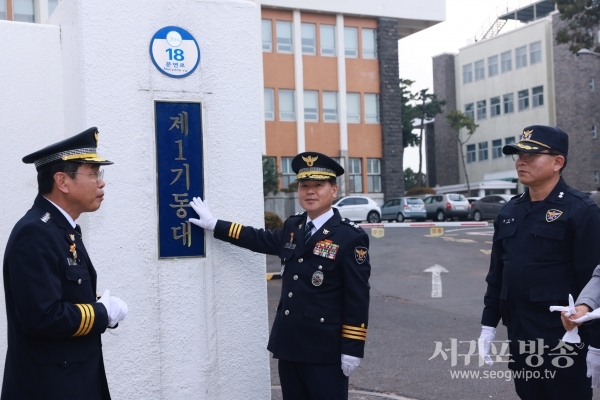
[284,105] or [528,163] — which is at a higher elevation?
[284,105]

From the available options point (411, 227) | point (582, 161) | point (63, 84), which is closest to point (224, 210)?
point (63, 84)

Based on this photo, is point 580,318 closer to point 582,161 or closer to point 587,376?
point 587,376

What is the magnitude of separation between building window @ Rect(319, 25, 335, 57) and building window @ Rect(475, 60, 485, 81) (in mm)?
20543

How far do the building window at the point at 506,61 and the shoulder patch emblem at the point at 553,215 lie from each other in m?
54.4

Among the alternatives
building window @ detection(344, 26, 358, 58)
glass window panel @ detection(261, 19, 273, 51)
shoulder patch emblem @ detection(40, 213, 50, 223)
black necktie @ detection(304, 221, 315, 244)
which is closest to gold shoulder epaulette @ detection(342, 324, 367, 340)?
black necktie @ detection(304, 221, 315, 244)

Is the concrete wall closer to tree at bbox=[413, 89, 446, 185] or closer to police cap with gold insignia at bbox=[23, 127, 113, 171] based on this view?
police cap with gold insignia at bbox=[23, 127, 113, 171]

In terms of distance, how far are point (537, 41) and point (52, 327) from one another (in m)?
54.4

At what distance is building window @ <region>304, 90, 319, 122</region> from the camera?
42.0 metres

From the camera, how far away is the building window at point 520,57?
5484 centimetres

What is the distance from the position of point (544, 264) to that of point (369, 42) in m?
40.1

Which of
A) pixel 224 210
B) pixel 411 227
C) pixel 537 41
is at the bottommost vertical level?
pixel 411 227

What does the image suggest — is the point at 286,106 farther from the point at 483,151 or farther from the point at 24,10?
the point at 483,151

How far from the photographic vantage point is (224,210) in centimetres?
528

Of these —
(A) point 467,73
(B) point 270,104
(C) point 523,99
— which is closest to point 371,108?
(B) point 270,104
